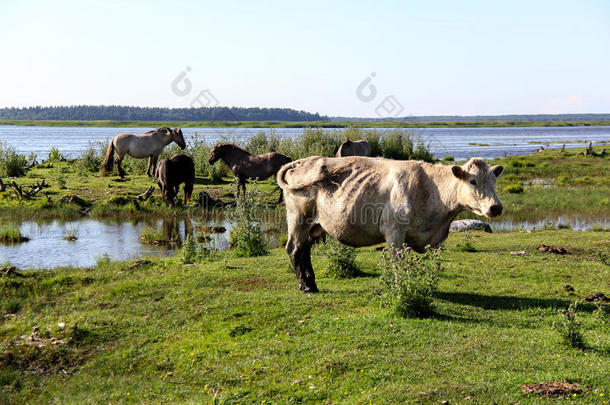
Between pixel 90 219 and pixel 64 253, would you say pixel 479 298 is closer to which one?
pixel 64 253

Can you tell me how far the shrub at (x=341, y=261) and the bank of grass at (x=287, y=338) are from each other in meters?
0.23

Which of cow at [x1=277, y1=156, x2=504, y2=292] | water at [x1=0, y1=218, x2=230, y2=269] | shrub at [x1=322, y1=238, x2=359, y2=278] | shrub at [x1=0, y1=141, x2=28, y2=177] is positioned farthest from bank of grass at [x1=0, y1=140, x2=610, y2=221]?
cow at [x1=277, y1=156, x2=504, y2=292]

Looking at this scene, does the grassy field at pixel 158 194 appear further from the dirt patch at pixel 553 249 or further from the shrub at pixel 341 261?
the shrub at pixel 341 261

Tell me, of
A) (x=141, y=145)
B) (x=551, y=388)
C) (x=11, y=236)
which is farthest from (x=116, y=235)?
(x=551, y=388)

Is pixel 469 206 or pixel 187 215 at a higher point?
pixel 469 206

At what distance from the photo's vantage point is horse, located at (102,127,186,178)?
26.4 metres

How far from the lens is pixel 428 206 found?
28.2ft

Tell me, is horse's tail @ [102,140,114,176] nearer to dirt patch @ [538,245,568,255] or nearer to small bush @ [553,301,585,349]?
dirt patch @ [538,245,568,255]

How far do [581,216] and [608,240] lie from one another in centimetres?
747

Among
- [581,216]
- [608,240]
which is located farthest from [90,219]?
[581,216]

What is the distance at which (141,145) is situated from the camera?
26.5 m

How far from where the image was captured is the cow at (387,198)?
833 centimetres

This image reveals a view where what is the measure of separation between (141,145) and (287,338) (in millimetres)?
20754

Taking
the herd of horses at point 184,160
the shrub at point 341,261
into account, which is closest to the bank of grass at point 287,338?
the shrub at point 341,261
